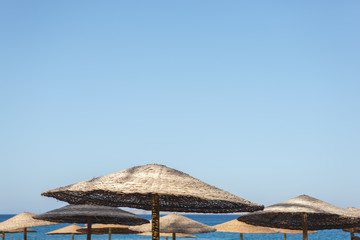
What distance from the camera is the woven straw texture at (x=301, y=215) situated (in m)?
9.11

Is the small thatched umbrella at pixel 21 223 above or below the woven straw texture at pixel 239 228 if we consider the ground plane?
above

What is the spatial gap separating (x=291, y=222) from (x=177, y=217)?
3047mm

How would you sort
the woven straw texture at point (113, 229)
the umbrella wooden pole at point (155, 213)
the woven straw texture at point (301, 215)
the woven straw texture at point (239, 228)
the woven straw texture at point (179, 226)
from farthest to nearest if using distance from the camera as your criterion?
the woven straw texture at point (113, 229) < the woven straw texture at point (239, 228) < the woven straw texture at point (179, 226) < the woven straw texture at point (301, 215) < the umbrella wooden pole at point (155, 213)

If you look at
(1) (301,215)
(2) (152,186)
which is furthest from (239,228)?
(2) (152,186)

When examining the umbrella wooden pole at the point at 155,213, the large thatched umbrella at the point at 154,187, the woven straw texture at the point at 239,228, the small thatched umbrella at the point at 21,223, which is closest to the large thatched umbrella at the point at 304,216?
the woven straw texture at the point at 239,228

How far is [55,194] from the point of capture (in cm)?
587

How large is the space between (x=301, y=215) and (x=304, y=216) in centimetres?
114

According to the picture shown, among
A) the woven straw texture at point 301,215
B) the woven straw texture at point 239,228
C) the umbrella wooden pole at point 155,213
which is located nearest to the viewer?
the umbrella wooden pole at point 155,213

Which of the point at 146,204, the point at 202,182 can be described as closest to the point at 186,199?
the point at 146,204

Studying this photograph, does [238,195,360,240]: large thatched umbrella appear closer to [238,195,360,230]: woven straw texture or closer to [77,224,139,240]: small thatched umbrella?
[238,195,360,230]: woven straw texture

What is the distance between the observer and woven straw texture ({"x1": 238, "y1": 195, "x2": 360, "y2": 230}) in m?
9.11

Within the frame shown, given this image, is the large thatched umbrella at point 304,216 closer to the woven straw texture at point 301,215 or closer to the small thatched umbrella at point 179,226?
the woven straw texture at point 301,215

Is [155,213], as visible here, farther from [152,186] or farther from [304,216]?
[304,216]

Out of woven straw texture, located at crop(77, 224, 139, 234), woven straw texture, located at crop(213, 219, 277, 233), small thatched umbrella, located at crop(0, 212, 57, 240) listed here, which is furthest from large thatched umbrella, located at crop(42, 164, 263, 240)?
woven straw texture, located at crop(77, 224, 139, 234)
